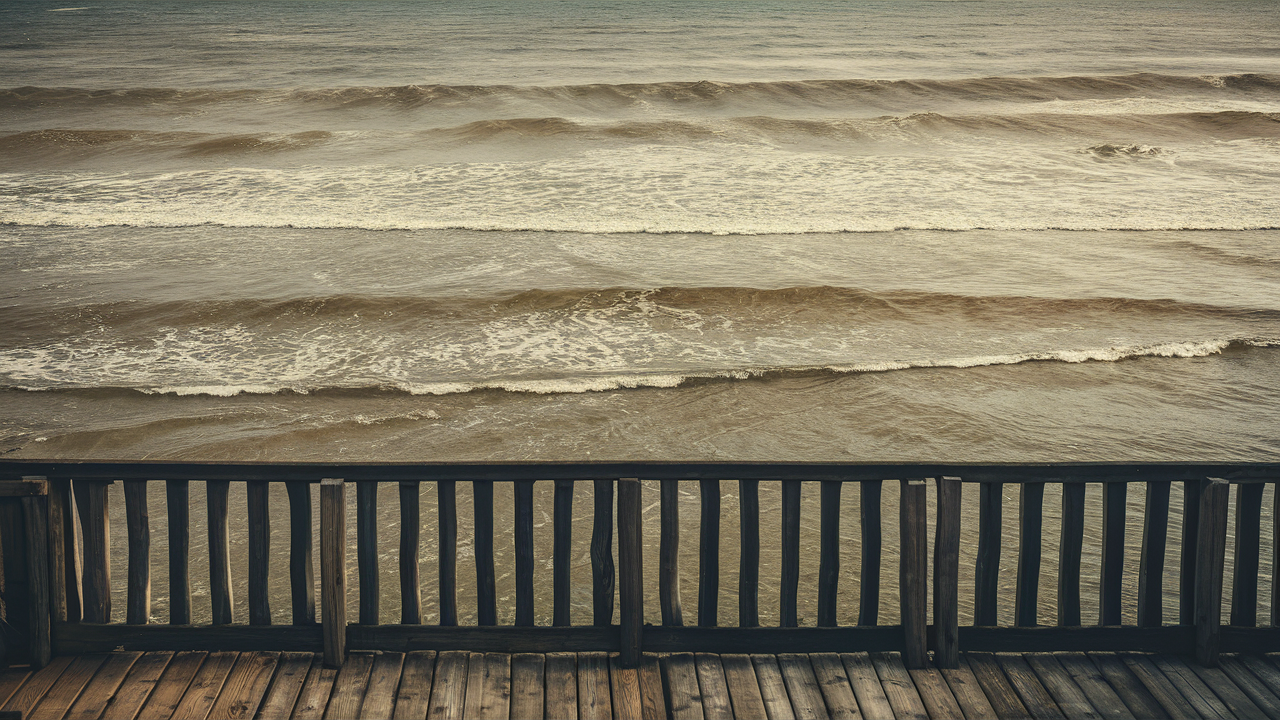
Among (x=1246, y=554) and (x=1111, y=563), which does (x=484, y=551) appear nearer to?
(x=1111, y=563)

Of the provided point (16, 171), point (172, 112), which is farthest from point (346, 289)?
point (172, 112)

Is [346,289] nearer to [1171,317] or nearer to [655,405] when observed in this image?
[655,405]

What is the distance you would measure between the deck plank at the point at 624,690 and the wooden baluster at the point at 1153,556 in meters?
2.01

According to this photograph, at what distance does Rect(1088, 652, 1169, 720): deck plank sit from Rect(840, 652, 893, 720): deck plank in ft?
2.88

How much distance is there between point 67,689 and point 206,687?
1.64 ft

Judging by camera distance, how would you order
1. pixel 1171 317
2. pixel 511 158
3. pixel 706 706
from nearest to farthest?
1. pixel 706 706
2. pixel 1171 317
3. pixel 511 158

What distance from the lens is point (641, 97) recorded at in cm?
3234

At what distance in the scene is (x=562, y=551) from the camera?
3656 millimetres

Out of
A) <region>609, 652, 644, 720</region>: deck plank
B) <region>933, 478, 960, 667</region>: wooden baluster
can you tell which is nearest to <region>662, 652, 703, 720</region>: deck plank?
<region>609, 652, 644, 720</region>: deck plank

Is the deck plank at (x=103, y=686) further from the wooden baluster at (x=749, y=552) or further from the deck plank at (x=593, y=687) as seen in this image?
the wooden baluster at (x=749, y=552)

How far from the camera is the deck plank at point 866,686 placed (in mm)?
3330

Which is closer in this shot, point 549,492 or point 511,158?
point 549,492

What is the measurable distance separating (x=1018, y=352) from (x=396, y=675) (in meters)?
7.90

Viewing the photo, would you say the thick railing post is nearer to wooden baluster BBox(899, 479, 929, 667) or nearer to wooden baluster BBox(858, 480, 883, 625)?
wooden baluster BBox(858, 480, 883, 625)
